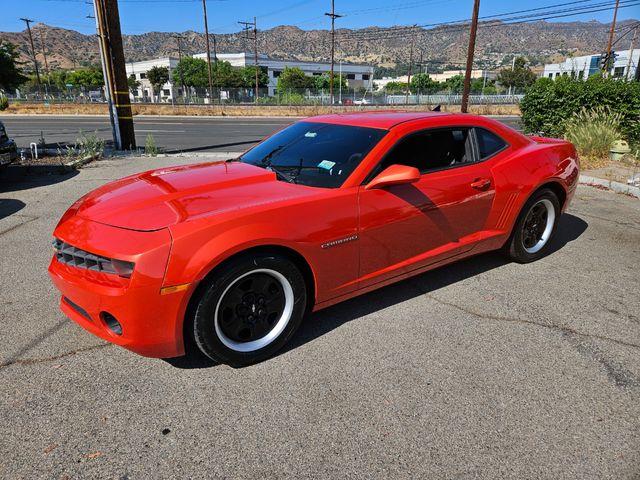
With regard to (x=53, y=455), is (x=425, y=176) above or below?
above

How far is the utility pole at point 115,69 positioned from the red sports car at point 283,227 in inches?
403

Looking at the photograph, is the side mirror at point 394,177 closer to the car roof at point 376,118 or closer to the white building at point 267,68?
the car roof at point 376,118

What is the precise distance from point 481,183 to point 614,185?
5.73 m

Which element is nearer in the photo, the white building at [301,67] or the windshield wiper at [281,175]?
the windshield wiper at [281,175]

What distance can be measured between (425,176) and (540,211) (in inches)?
70.8

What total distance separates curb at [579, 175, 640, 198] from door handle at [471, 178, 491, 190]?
5309 mm

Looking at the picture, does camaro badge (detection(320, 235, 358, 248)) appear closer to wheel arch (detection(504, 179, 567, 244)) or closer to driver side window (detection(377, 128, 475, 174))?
driver side window (detection(377, 128, 475, 174))

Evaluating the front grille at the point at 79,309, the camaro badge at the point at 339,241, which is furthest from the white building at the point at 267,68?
the front grille at the point at 79,309

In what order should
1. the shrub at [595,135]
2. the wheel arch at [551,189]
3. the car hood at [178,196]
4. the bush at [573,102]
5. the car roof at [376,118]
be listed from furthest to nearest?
the bush at [573,102]
the shrub at [595,135]
the wheel arch at [551,189]
the car roof at [376,118]
the car hood at [178,196]

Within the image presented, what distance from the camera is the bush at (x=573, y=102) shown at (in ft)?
36.6

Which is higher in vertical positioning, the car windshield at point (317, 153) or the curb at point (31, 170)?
the car windshield at point (317, 153)

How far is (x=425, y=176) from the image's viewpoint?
3506 millimetres

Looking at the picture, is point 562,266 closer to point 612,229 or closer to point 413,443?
point 612,229

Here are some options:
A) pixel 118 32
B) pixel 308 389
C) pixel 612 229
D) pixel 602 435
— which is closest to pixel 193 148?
pixel 118 32
